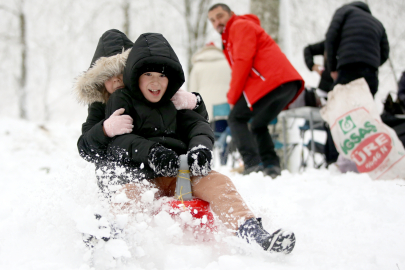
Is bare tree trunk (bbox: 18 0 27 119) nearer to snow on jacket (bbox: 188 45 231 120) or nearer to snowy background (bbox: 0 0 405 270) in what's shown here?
snowy background (bbox: 0 0 405 270)

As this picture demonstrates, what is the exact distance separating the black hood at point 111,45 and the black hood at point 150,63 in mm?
289

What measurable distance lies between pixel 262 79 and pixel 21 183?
2.61 m

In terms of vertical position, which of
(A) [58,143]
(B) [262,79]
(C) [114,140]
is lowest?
(A) [58,143]

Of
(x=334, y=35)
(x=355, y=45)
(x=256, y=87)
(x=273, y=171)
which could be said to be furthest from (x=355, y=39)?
(x=273, y=171)

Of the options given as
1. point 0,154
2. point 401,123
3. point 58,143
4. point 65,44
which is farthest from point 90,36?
point 401,123

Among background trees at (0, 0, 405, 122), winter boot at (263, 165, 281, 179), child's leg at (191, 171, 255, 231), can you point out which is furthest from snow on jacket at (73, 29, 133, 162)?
background trees at (0, 0, 405, 122)

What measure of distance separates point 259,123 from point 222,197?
5.86 ft

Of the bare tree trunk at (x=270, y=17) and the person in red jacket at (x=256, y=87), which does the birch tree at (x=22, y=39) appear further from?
the person in red jacket at (x=256, y=87)

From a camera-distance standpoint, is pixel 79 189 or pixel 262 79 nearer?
pixel 79 189

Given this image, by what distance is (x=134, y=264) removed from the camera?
1370 mm

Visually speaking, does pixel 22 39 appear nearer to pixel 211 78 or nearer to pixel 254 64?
pixel 211 78

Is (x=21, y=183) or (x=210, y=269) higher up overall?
(x=210, y=269)

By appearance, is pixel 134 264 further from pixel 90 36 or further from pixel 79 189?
pixel 90 36

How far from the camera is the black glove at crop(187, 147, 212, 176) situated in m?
1.75
